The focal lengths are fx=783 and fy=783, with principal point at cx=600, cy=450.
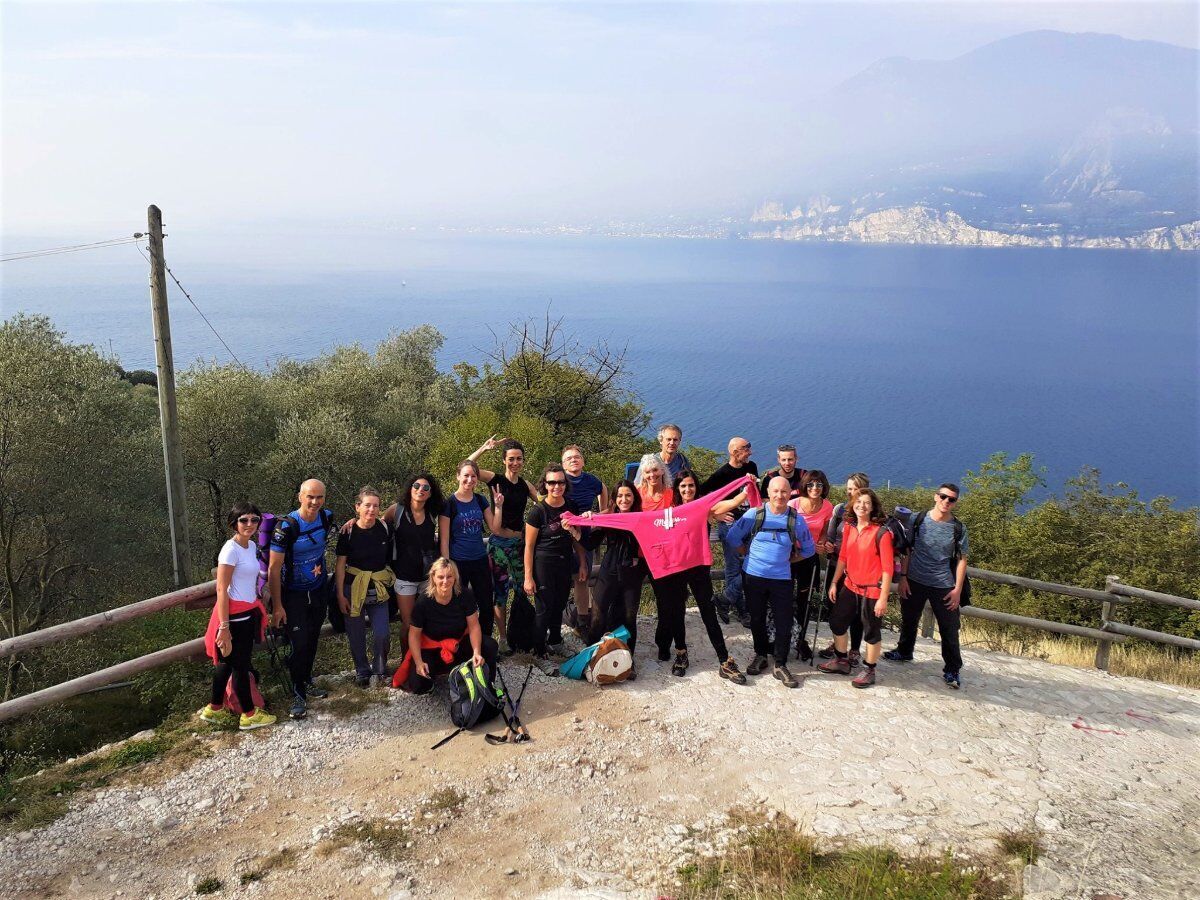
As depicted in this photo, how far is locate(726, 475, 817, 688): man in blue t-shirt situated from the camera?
7.41 metres

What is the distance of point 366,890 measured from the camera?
487cm

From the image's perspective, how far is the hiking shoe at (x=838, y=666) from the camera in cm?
788

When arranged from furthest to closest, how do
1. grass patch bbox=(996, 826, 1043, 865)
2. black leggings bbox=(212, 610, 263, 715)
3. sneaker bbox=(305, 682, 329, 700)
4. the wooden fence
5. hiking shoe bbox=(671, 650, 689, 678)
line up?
hiking shoe bbox=(671, 650, 689, 678)
sneaker bbox=(305, 682, 329, 700)
black leggings bbox=(212, 610, 263, 715)
the wooden fence
grass patch bbox=(996, 826, 1043, 865)

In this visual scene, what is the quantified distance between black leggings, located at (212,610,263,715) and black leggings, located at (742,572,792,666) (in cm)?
444

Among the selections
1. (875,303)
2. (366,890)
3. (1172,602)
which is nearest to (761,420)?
(1172,602)

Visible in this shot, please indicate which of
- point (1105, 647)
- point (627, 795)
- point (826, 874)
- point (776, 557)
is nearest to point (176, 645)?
point (627, 795)

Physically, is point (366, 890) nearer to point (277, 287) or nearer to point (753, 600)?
point (753, 600)

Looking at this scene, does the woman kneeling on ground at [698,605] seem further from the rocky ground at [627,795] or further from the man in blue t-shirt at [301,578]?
the man in blue t-shirt at [301,578]

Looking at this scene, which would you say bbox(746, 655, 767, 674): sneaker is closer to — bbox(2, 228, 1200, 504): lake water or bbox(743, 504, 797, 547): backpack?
bbox(743, 504, 797, 547): backpack

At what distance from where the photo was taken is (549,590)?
25.4ft

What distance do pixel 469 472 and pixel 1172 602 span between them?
25.6 ft

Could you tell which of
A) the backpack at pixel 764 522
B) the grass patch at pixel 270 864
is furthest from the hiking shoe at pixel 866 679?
the grass patch at pixel 270 864

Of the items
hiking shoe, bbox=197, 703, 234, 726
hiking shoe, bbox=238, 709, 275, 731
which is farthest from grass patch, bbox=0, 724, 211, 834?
hiking shoe, bbox=238, 709, 275, 731

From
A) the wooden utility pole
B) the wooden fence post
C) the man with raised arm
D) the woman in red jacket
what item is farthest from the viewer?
the wooden utility pole
